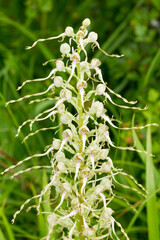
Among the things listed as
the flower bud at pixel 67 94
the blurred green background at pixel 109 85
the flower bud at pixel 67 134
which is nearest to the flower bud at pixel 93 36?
the flower bud at pixel 67 94

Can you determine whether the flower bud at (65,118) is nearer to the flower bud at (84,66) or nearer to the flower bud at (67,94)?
the flower bud at (67,94)

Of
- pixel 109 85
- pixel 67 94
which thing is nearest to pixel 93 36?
pixel 67 94

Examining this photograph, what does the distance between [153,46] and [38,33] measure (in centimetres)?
117

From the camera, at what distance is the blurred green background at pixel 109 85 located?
2.26 metres

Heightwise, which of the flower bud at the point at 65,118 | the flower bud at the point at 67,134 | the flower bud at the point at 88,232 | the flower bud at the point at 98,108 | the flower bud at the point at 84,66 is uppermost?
the flower bud at the point at 84,66

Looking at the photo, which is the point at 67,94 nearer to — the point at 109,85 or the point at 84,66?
the point at 84,66

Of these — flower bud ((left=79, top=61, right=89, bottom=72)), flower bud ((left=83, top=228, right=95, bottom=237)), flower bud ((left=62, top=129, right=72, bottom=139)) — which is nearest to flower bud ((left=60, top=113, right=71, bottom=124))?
flower bud ((left=62, top=129, right=72, bottom=139))

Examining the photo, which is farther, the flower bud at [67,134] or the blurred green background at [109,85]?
the blurred green background at [109,85]

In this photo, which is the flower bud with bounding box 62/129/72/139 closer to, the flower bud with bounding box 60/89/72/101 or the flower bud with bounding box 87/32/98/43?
the flower bud with bounding box 60/89/72/101

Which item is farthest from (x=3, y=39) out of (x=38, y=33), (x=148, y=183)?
(x=148, y=183)

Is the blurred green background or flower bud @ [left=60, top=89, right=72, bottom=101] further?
the blurred green background

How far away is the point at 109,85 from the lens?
4.22 metres

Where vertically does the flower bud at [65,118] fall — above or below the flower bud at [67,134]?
above

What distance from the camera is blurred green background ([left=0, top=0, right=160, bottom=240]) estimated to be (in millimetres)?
2260
